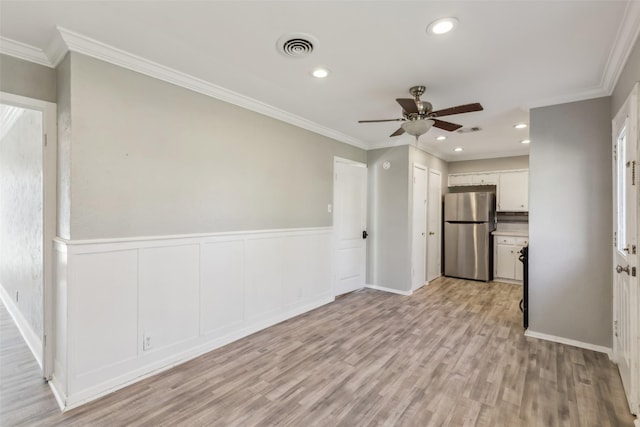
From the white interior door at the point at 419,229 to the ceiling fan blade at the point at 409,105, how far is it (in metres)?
2.42

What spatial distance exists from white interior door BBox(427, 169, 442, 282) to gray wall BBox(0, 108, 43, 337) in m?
5.52

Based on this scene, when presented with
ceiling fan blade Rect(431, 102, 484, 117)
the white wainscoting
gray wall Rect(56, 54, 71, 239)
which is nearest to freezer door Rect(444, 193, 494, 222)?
ceiling fan blade Rect(431, 102, 484, 117)

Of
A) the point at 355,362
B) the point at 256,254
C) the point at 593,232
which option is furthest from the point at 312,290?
the point at 593,232

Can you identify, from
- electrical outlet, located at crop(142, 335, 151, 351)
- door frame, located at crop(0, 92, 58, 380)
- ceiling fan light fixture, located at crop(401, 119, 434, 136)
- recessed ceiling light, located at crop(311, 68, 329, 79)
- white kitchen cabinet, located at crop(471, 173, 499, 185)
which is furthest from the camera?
white kitchen cabinet, located at crop(471, 173, 499, 185)

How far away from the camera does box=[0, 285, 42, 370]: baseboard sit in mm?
2663

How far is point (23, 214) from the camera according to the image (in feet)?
10.6

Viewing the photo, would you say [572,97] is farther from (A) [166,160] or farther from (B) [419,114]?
(A) [166,160]

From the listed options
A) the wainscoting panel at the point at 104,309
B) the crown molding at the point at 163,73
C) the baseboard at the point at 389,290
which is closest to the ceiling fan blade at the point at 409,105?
the crown molding at the point at 163,73

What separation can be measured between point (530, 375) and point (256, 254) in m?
Answer: 2.79

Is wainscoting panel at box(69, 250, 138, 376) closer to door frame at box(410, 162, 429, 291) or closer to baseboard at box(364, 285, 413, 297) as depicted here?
baseboard at box(364, 285, 413, 297)

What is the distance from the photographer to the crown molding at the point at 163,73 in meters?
2.03

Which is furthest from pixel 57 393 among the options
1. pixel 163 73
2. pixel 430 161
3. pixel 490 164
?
pixel 490 164

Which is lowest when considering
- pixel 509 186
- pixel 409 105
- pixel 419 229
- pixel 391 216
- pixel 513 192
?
pixel 419 229

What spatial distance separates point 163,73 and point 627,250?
3.82 m
